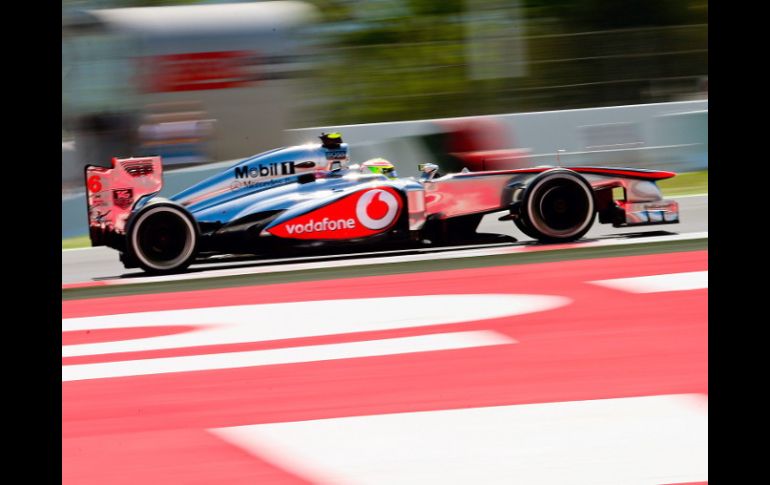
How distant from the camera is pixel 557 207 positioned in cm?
742

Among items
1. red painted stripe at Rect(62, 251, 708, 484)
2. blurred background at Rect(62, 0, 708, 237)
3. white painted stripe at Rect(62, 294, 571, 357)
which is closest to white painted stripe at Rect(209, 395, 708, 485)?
red painted stripe at Rect(62, 251, 708, 484)

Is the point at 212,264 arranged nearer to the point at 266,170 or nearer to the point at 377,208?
the point at 266,170

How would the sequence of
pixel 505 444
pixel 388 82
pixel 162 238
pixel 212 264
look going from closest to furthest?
pixel 505 444 → pixel 162 238 → pixel 212 264 → pixel 388 82

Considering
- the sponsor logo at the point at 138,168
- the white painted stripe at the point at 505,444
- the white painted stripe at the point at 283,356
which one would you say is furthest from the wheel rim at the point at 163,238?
the white painted stripe at the point at 505,444

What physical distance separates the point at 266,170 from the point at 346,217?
0.69 meters

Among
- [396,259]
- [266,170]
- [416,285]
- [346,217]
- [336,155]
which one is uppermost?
[336,155]

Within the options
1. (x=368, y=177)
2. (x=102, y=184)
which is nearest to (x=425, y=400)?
(x=368, y=177)

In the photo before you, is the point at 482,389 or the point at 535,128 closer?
the point at 482,389

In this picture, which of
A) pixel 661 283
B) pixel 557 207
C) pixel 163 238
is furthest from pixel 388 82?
pixel 661 283

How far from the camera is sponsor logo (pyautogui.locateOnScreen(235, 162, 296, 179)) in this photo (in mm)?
7188
